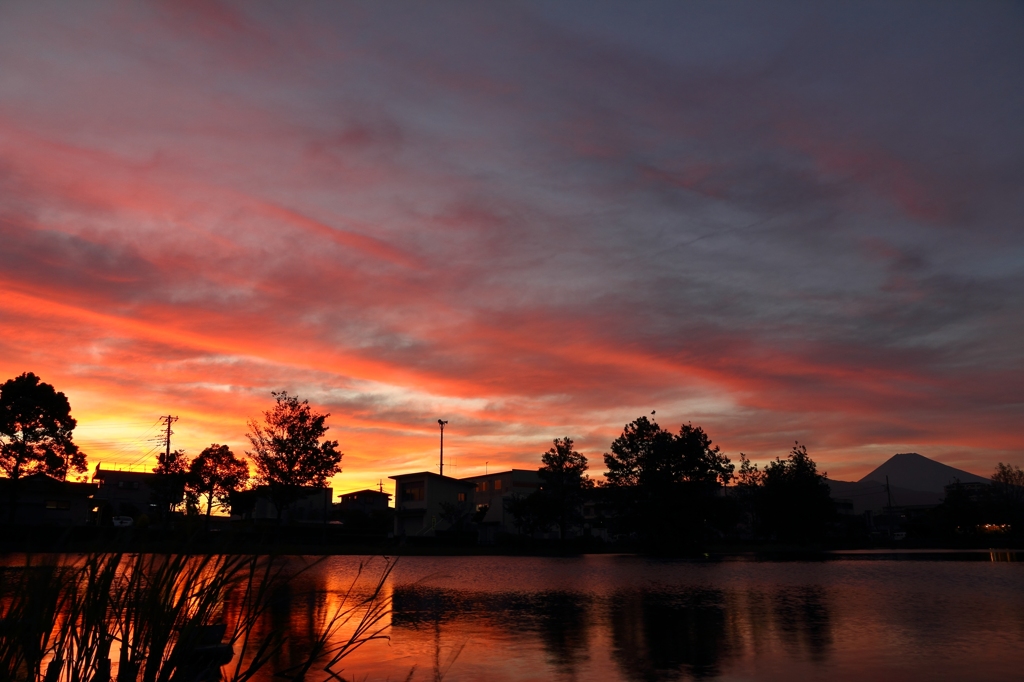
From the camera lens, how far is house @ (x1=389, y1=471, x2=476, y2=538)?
9262 cm

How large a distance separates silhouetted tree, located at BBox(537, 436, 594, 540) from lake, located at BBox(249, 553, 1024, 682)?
1822 inches

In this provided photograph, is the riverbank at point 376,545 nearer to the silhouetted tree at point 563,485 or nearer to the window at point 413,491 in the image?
the silhouetted tree at point 563,485

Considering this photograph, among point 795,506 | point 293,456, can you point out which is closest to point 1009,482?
point 795,506

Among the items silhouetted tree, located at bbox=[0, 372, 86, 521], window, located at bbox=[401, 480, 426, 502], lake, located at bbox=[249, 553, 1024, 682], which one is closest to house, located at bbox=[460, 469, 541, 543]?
window, located at bbox=[401, 480, 426, 502]

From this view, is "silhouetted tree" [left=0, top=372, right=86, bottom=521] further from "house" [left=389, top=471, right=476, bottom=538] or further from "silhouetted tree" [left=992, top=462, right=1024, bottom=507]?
"silhouetted tree" [left=992, top=462, right=1024, bottom=507]

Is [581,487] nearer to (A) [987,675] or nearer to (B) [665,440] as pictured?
(B) [665,440]

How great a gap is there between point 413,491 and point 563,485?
2886cm

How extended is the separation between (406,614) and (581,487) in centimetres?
5886

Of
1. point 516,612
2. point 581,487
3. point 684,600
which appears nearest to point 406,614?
point 516,612

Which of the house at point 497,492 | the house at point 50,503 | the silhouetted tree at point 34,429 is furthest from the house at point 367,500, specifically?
the silhouetted tree at point 34,429

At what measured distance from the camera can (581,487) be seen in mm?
75812

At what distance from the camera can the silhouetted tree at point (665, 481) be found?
7506 centimetres

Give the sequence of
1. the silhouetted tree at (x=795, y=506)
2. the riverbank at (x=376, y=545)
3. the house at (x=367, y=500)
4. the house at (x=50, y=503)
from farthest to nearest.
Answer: the house at (x=367, y=500), the silhouetted tree at (x=795, y=506), the house at (x=50, y=503), the riverbank at (x=376, y=545)

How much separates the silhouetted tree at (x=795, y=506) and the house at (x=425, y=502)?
3537 centimetres
